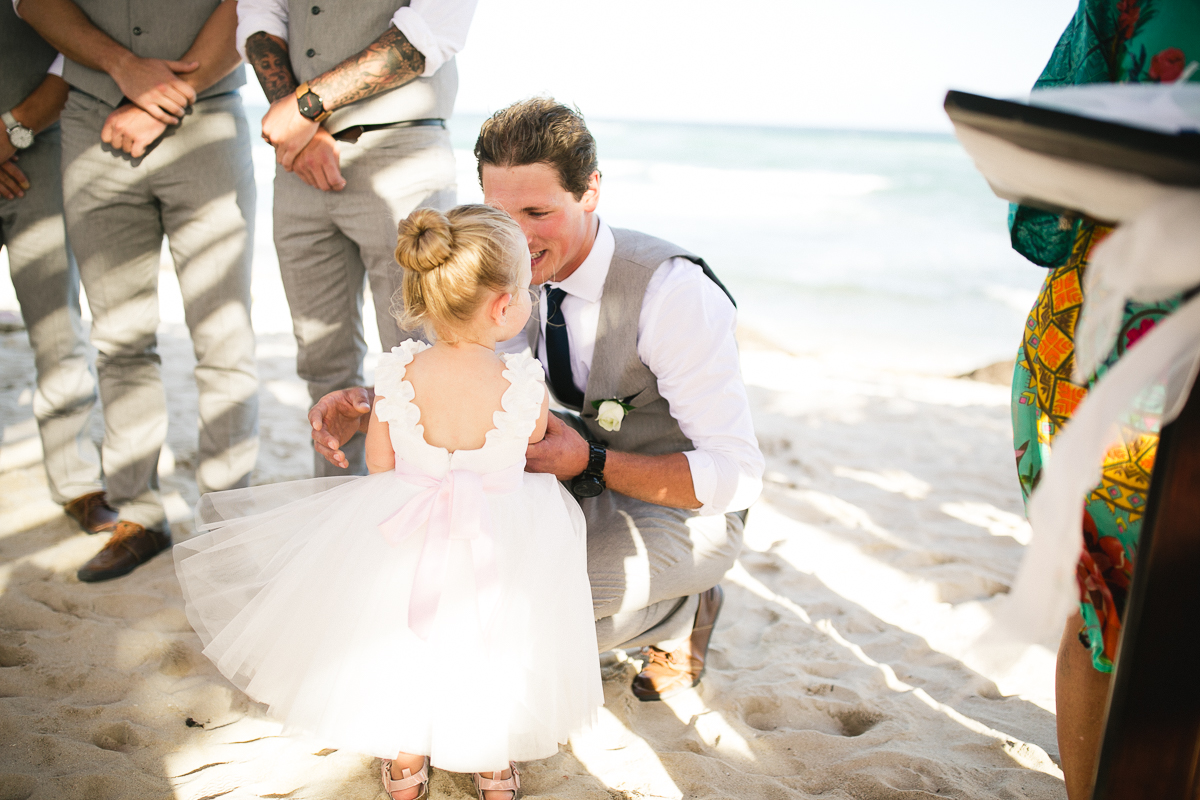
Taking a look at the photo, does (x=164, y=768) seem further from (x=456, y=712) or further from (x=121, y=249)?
(x=121, y=249)

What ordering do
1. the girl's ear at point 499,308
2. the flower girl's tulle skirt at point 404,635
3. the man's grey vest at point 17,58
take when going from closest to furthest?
the flower girl's tulle skirt at point 404,635
the girl's ear at point 499,308
the man's grey vest at point 17,58

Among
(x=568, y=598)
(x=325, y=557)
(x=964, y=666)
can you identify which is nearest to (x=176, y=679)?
(x=325, y=557)

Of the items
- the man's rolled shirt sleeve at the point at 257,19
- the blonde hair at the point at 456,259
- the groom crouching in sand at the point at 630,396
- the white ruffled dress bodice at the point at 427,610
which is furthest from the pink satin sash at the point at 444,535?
the man's rolled shirt sleeve at the point at 257,19

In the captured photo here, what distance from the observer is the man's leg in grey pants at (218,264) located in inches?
97.7

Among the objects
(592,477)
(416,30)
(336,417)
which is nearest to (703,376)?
(592,477)

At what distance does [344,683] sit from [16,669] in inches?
46.9

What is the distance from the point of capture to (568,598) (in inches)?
64.2

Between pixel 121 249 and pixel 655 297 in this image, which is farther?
pixel 121 249

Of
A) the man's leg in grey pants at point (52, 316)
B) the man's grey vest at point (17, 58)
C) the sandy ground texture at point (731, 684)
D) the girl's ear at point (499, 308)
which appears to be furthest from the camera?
the man's leg in grey pants at point (52, 316)

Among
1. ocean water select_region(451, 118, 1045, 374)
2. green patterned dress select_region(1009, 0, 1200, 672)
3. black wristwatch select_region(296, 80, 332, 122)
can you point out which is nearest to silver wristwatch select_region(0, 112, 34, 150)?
black wristwatch select_region(296, 80, 332, 122)

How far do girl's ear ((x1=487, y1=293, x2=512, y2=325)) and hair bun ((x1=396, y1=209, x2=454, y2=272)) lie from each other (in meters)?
0.14

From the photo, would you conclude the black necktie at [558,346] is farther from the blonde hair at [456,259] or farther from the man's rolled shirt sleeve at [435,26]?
the man's rolled shirt sleeve at [435,26]

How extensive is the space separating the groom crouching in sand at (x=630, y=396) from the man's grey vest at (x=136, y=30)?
1295mm

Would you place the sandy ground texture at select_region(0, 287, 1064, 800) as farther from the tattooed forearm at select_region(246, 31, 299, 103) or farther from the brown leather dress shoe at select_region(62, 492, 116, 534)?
the tattooed forearm at select_region(246, 31, 299, 103)
